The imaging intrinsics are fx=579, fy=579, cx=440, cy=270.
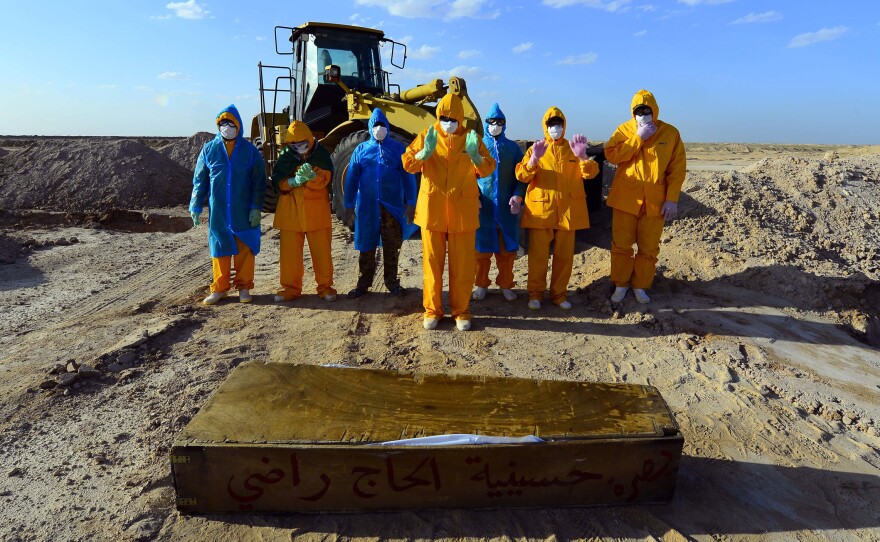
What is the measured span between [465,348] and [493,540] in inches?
78.1

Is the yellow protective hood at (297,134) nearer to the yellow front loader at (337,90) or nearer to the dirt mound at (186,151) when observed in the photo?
the yellow front loader at (337,90)

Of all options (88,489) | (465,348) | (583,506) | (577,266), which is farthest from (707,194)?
(88,489)

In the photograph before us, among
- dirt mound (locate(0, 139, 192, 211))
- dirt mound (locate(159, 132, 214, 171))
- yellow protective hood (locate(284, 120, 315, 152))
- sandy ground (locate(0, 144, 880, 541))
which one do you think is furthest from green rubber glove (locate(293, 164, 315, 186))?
dirt mound (locate(159, 132, 214, 171))

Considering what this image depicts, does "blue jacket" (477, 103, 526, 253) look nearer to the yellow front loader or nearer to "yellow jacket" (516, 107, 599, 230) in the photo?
"yellow jacket" (516, 107, 599, 230)

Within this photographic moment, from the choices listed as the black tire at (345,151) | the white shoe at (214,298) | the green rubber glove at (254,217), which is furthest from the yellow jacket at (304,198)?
the black tire at (345,151)

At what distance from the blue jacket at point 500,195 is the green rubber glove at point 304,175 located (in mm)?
1446

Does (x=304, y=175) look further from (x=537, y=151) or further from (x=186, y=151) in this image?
(x=186, y=151)

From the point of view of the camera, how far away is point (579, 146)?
451 cm

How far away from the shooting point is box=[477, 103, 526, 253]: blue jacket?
4879mm

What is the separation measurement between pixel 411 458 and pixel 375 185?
315cm

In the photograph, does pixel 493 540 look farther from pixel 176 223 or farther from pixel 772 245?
pixel 176 223

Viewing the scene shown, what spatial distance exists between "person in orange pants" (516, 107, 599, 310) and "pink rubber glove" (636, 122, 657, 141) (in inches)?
18.5

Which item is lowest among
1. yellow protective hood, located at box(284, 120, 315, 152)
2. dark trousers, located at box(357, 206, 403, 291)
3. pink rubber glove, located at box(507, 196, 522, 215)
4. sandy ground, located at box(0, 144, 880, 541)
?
sandy ground, located at box(0, 144, 880, 541)

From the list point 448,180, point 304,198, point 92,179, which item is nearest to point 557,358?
point 448,180
